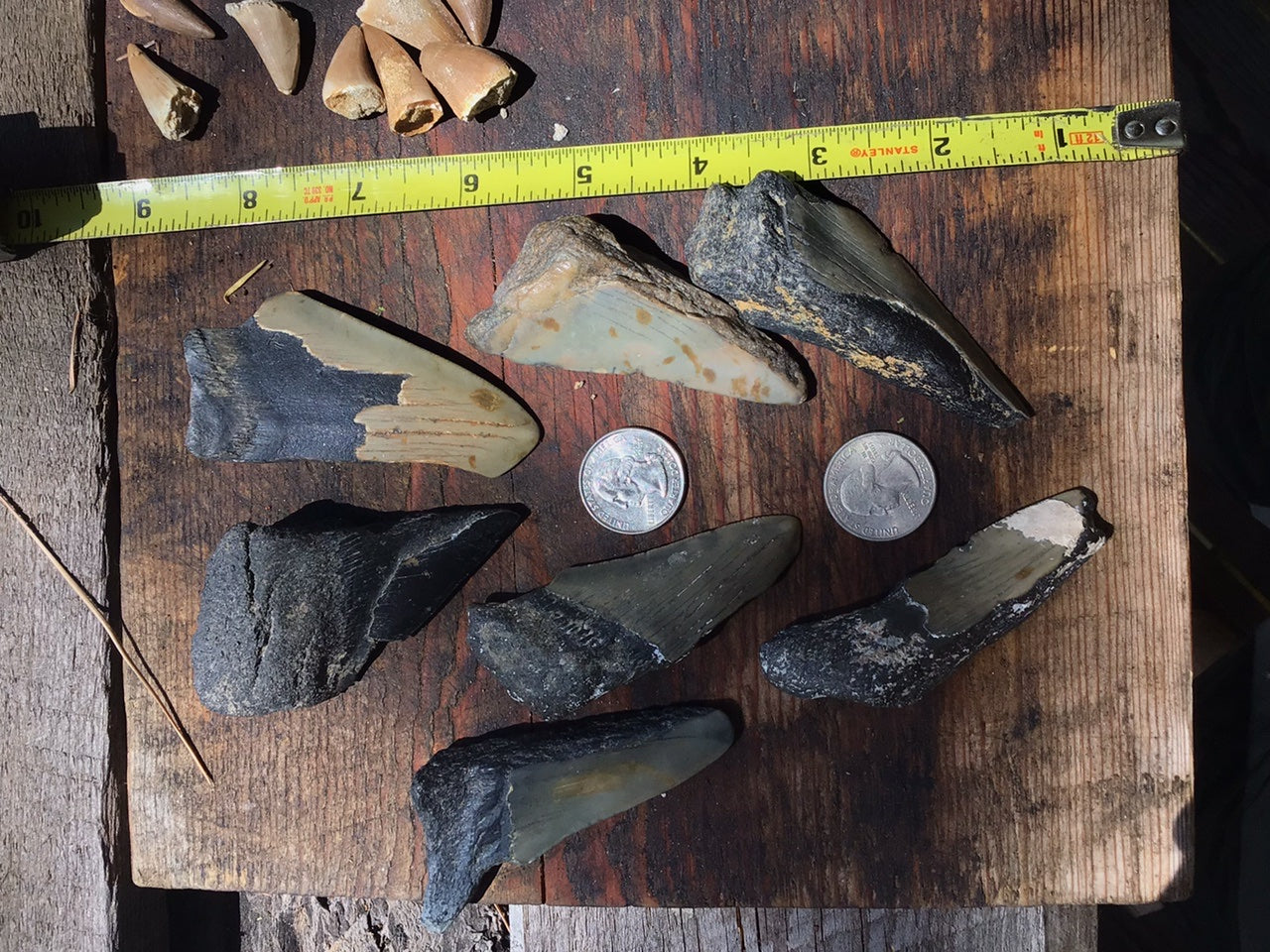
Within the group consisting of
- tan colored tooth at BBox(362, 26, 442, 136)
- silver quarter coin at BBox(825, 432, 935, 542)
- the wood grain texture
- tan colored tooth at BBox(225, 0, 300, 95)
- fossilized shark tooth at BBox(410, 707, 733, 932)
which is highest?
tan colored tooth at BBox(225, 0, 300, 95)

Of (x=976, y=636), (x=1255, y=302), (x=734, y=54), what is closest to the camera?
(x=976, y=636)

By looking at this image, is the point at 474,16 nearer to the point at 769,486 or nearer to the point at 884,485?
the point at 769,486

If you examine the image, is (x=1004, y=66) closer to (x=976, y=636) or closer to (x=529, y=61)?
(x=529, y=61)

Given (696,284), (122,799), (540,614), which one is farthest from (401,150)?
(122,799)

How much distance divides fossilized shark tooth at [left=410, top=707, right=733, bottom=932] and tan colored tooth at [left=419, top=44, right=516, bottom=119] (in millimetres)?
1268

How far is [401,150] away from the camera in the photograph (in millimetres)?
1849

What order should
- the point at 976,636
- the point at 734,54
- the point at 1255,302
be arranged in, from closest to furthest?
1. the point at 976,636
2. the point at 734,54
3. the point at 1255,302

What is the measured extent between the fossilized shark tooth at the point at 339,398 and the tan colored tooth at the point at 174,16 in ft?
2.07

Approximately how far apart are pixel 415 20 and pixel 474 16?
0.40ft

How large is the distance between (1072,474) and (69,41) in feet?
7.44

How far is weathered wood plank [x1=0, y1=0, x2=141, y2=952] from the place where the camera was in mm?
1878

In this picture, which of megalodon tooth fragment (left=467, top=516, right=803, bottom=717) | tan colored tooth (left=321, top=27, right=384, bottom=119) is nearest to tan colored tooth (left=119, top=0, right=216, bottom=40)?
tan colored tooth (left=321, top=27, right=384, bottom=119)

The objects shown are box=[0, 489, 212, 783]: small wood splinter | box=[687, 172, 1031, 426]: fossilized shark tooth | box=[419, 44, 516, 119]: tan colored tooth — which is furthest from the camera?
box=[0, 489, 212, 783]: small wood splinter

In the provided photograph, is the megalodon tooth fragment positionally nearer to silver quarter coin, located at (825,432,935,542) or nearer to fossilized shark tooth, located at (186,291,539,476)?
silver quarter coin, located at (825,432,935,542)
